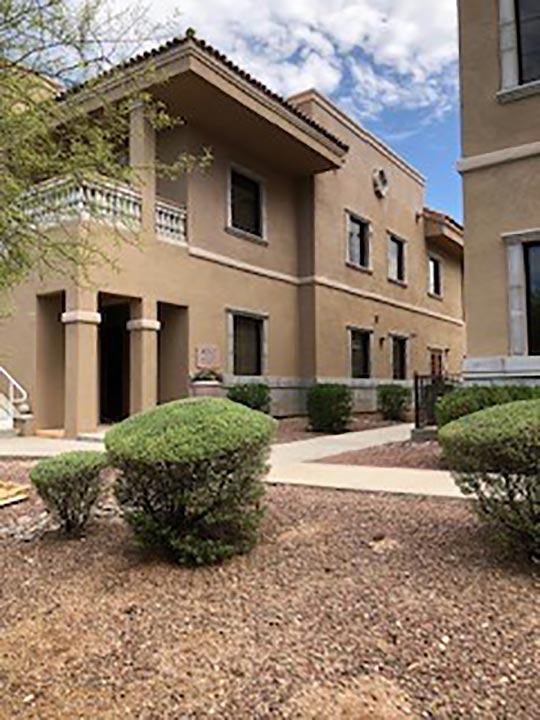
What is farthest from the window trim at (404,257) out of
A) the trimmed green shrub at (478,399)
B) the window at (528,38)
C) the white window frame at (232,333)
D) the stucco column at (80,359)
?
the trimmed green shrub at (478,399)

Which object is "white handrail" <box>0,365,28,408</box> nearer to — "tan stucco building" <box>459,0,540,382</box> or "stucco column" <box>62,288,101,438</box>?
"stucco column" <box>62,288,101,438</box>

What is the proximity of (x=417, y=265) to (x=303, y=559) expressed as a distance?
72.3 ft

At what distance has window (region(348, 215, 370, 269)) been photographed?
21500mm

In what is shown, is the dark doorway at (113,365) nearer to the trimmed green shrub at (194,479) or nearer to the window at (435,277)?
the trimmed green shrub at (194,479)

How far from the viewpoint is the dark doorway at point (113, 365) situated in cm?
1669

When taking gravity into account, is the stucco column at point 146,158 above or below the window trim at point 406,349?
above

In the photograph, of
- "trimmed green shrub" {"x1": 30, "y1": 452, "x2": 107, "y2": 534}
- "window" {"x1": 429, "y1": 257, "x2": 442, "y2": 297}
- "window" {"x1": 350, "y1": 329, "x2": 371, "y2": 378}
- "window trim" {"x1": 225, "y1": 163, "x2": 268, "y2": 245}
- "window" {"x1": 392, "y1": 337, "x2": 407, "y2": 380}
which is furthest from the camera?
"window" {"x1": 429, "y1": 257, "x2": 442, "y2": 297}

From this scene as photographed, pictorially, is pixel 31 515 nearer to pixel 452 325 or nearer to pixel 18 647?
pixel 18 647

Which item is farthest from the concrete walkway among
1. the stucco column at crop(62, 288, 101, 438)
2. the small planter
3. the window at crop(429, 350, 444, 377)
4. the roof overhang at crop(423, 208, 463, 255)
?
the roof overhang at crop(423, 208, 463, 255)

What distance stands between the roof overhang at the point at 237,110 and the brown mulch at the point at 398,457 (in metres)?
6.77

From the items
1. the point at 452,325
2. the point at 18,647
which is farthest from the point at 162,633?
the point at 452,325

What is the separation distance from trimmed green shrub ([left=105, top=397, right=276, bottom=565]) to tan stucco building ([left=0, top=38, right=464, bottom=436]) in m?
4.61

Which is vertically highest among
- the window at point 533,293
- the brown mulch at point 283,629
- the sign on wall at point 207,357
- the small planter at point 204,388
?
the window at point 533,293

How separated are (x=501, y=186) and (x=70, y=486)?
8.69m
